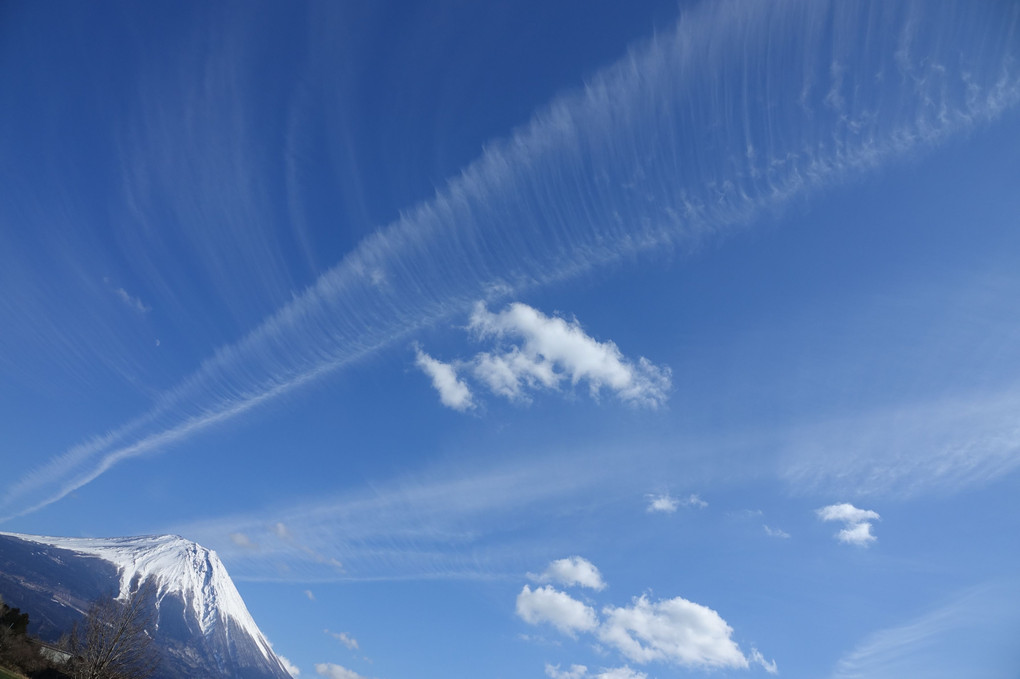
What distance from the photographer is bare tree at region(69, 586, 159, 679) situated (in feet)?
183

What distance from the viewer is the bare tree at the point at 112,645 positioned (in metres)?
55.7

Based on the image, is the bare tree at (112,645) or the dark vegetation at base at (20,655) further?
the dark vegetation at base at (20,655)

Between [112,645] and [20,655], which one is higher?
[112,645]

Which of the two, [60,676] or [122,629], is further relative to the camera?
[60,676]

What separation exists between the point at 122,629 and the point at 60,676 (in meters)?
24.9

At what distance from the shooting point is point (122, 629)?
57.8 meters

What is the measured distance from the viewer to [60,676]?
70500mm

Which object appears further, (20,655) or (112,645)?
(20,655)

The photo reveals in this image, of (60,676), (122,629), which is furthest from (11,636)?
(122,629)

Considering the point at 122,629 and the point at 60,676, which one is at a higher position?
the point at 122,629

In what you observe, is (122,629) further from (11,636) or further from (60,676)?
(11,636)

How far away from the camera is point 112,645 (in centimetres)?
5694

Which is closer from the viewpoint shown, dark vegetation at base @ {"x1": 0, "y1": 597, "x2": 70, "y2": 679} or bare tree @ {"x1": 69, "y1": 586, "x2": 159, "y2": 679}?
bare tree @ {"x1": 69, "y1": 586, "x2": 159, "y2": 679}
